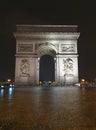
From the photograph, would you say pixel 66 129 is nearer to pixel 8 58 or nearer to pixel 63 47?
pixel 63 47

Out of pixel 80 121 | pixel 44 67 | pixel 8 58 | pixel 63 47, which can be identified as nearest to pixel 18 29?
pixel 63 47

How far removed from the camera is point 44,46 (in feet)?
124

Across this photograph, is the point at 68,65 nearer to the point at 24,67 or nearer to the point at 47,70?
the point at 24,67

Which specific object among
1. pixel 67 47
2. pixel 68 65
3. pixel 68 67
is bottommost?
pixel 68 67

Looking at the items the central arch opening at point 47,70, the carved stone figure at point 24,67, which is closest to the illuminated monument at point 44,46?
the carved stone figure at point 24,67

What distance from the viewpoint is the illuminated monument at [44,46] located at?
36.7 m

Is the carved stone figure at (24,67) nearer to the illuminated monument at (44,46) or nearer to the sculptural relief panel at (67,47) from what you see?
the illuminated monument at (44,46)

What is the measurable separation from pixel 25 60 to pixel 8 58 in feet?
55.8

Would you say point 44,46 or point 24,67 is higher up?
point 44,46

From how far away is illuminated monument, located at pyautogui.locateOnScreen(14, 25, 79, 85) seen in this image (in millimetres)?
36656

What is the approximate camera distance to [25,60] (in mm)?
36875

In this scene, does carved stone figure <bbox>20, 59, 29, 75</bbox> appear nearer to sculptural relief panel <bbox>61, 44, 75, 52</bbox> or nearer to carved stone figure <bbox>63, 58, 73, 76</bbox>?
carved stone figure <bbox>63, 58, 73, 76</bbox>

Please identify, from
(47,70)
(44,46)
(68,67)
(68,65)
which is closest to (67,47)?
(68,65)

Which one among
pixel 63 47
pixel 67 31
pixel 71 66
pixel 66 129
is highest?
pixel 67 31
